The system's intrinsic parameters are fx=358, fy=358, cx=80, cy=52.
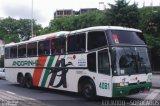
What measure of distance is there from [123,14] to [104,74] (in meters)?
29.7

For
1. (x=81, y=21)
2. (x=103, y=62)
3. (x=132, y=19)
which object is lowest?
(x=103, y=62)

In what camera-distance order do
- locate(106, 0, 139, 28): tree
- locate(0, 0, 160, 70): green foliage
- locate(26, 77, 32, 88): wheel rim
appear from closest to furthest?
locate(26, 77, 32, 88): wheel rim, locate(106, 0, 139, 28): tree, locate(0, 0, 160, 70): green foliage

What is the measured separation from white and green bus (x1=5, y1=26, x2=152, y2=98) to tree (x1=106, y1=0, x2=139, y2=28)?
24.4m

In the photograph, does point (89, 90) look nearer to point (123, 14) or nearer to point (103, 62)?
point (103, 62)

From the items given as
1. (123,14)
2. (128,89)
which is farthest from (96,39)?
(123,14)

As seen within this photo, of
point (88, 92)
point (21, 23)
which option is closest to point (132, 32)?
point (88, 92)

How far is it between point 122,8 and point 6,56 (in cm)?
2094

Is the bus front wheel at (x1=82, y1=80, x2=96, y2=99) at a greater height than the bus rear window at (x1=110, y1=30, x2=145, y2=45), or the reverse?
the bus rear window at (x1=110, y1=30, x2=145, y2=45)

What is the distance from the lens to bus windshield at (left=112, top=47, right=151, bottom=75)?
14.4 meters

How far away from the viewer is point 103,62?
1490 centimetres

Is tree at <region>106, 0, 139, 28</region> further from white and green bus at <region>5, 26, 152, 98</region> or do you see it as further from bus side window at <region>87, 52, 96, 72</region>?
bus side window at <region>87, 52, 96, 72</region>

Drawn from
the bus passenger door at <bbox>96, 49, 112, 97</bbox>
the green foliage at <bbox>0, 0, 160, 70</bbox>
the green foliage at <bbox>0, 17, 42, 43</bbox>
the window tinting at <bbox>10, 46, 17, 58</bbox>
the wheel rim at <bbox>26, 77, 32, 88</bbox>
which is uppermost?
the green foliage at <bbox>0, 17, 42, 43</bbox>

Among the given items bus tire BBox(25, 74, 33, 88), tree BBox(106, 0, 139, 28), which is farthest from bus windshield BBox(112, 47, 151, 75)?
tree BBox(106, 0, 139, 28)

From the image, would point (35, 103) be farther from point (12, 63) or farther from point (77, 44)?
point (12, 63)
